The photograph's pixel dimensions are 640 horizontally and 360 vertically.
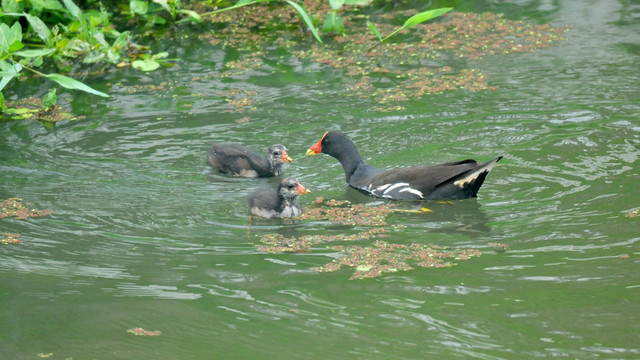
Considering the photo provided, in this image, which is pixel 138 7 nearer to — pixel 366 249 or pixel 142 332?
pixel 366 249

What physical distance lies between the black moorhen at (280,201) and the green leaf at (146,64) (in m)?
3.74

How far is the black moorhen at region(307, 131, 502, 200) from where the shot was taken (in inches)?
287

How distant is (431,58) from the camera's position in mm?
10547

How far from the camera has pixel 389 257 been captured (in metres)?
6.01

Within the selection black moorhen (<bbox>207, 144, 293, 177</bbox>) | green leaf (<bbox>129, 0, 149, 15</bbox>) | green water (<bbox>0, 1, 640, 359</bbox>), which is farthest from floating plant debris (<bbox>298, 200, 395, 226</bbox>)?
green leaf (<bbox>129, 0, 149, 15</bbox>)

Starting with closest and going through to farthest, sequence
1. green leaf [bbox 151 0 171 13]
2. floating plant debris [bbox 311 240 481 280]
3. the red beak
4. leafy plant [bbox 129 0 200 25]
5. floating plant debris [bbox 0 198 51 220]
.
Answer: floating plant debris [bbox 311 240 481 280]
floating plant debris [bbox 0 198 51 220]
the red beak
green leaf [bbox 151 0 171 13]
leafy plant [bbox 129 0 200 25]

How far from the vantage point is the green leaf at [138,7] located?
1148cm

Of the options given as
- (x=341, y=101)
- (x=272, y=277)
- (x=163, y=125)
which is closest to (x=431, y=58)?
(x=341, y=101)

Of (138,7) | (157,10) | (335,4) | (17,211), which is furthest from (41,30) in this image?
(17,211)

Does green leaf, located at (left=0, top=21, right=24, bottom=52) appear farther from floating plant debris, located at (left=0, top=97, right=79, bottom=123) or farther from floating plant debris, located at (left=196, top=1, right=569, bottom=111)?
floating plant debris, located at (left=196, top=1, right=569, bottom=111)

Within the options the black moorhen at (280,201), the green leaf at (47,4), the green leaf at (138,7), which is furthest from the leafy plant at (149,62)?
the black moorhen at (280,201)

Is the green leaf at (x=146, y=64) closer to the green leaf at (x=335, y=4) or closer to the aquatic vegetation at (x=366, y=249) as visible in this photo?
the green leaf at (x=335, y=4)

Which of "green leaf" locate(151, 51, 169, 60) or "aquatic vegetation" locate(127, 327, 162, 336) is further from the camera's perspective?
"green leaf" locate(151, 51, 169, 60)

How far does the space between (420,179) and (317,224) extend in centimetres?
106
